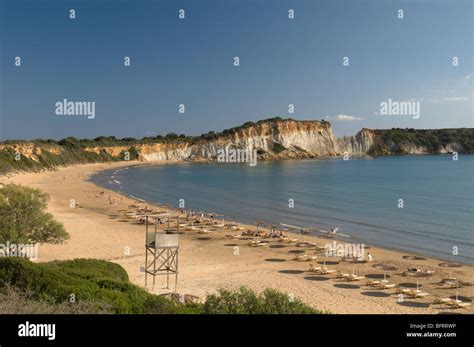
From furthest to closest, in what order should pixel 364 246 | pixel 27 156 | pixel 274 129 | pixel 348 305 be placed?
1. pixel 274 129
2. pixel 27 156
3. pixel 364 246
4. pixel 348 305

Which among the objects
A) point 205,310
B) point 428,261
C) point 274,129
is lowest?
point 428,261

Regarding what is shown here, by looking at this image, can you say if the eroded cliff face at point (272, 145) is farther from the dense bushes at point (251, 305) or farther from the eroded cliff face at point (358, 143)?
the dense bushes at point (251, 305)

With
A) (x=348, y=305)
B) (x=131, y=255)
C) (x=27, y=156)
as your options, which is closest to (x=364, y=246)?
(x=348, y=305)

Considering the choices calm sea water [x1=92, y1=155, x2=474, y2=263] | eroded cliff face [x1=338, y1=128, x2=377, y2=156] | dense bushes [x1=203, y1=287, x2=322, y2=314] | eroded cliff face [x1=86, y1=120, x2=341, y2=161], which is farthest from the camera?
eroded cliff face [x1=338, y1=128, x2=377, y2=156]

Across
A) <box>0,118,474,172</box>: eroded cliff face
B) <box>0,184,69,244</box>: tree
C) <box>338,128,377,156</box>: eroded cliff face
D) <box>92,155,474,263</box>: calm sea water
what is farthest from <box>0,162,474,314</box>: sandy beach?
<box>338,128,377,156</box>: eroded cliff face

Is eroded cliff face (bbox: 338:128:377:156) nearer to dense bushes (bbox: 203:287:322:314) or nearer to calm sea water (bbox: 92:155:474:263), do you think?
calm sea water (bbox: 92:155:474:263)

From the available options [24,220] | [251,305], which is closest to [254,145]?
[24,220]
